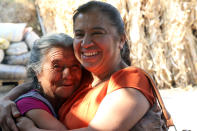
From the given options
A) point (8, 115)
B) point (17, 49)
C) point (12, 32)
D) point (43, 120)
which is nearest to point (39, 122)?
point (43, 120)

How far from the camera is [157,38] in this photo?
6461mm

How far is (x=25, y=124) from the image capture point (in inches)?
53.7

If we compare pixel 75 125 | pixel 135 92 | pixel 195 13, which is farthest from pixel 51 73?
pixel 195 13

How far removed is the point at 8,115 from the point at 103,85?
0.59 m

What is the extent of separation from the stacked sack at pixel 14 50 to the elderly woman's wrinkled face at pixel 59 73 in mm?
5187

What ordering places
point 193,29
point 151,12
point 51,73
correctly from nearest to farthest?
point 51,73 → point 151,12 → point 193,29

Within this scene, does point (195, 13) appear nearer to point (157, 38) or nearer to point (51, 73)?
point (157, 38)

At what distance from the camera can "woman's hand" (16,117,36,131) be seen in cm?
135

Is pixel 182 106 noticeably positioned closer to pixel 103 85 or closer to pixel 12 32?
pixel 103 85

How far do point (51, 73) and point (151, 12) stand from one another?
516 cm

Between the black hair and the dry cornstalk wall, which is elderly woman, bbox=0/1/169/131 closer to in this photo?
the black hair

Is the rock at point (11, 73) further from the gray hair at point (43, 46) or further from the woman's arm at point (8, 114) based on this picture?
the woman's arm at point (8, 114)

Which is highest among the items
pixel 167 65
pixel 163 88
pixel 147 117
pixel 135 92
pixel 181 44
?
pixel 135 92

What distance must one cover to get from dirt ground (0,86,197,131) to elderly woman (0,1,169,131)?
2305 millimetres
